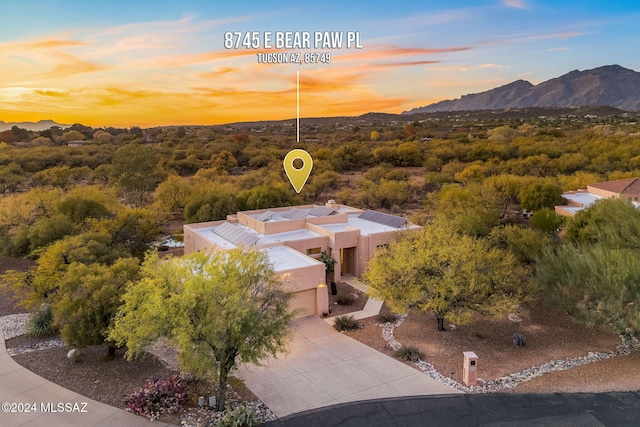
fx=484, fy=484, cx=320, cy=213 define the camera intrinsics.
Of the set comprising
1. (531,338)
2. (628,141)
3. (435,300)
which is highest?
(628,141)

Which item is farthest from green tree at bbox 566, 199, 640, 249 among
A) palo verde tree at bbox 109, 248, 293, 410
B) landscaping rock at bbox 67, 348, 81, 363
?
landscaping rock at bbox 67, 348, 81, 363

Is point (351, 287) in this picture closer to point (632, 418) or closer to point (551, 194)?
point (632, 418)

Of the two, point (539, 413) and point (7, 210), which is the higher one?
point (7, 210)

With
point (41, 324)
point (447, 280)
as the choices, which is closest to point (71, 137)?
point (41, 324)

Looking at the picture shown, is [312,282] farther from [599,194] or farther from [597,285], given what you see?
[599,194]

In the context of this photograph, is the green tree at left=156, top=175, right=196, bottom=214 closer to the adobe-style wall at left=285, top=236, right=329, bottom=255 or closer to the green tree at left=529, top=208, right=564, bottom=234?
the adobe-style wall at left=285, top=236, right=329, bottom=255

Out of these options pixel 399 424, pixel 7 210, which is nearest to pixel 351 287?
pixel 399 424
